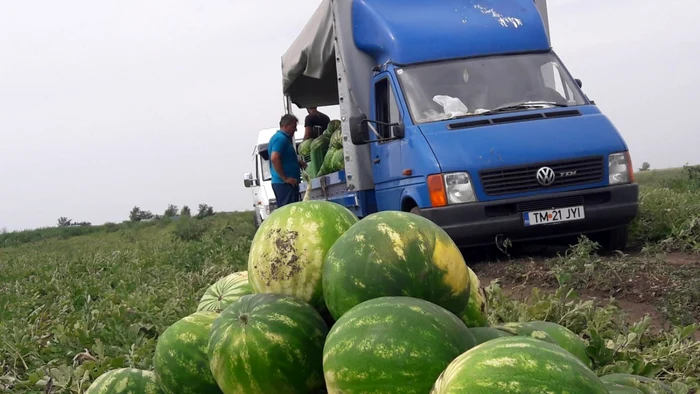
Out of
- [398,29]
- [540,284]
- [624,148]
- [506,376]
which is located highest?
[398,29]

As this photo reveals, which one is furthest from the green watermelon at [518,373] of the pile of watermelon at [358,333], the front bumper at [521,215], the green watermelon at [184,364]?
the front bumper at [521,215]

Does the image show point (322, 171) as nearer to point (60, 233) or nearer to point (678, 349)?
point (678, 349)

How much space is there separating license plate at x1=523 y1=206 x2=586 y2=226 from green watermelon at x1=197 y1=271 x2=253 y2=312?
15.4 feet

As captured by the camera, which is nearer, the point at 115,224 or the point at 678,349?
the point at 678,349

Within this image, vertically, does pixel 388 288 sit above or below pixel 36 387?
above

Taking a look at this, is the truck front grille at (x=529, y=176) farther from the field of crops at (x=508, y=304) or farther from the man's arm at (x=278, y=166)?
the man's arm at (x=278, y=166)

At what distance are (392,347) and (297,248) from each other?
2.77 ft

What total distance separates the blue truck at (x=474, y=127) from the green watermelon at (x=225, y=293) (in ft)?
14.1

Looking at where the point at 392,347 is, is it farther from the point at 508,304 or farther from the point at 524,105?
the point at 524,105

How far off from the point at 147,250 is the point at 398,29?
6.77 m

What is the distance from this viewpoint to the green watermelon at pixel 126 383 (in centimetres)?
244

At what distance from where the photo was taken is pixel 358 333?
182 cm

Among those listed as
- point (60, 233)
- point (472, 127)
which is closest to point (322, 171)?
point (472, 127)

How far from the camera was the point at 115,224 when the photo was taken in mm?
45031
